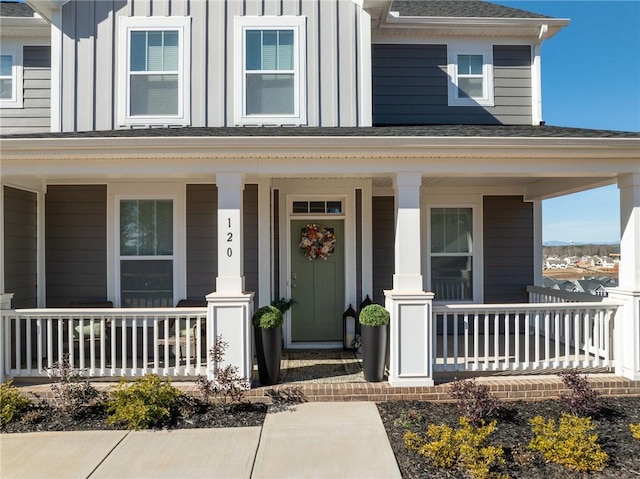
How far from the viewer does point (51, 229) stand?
255 inches

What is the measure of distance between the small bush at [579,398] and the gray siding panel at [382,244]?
122 inches

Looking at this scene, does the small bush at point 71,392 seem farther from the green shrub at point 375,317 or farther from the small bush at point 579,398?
the small bush at point 579,398

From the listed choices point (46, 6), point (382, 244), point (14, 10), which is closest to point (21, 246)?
point (46, 6)

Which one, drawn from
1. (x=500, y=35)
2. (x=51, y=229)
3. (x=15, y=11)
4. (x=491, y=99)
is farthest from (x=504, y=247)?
(x=15, y=11)

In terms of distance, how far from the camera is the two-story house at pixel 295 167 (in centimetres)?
486

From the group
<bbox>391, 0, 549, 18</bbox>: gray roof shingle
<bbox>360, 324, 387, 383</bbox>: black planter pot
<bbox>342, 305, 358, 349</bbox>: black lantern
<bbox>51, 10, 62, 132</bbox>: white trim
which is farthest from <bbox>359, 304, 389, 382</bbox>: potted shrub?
<bbox>391, 0, 549, 18</bbox>: gray roof shingle

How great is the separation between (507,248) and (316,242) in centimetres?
339

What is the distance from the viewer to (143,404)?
426 centimetres

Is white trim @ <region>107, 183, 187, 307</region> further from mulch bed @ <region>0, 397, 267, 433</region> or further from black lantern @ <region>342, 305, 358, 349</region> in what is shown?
black lantern @ <region>342, 305, 358, 349</region>

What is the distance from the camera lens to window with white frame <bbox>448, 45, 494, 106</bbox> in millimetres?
7539

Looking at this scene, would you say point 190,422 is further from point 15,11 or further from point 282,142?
point 15,11

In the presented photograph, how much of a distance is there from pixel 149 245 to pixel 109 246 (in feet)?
1.92

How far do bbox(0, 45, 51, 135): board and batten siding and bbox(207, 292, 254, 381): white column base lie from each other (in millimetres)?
4961

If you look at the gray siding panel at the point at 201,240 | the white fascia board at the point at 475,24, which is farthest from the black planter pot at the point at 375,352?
the white fascia board at the point at 475,24
